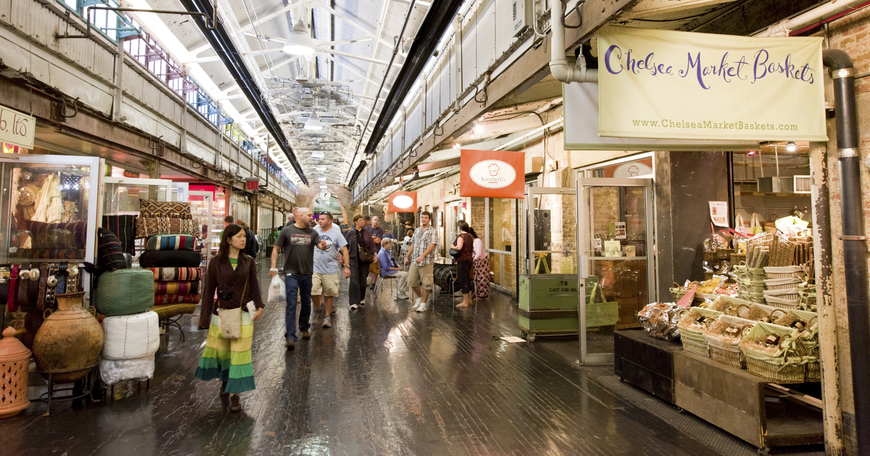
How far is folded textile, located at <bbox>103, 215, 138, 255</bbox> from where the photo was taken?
564cm

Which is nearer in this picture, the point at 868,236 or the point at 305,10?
the point at 868,236

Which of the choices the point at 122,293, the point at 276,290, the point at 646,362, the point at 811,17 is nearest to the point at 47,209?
the point at 122,293

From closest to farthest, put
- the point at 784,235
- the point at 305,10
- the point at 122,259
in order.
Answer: the point at 784,235
the point at 122,259
the point at 305,10

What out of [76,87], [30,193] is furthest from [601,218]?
[76,87]

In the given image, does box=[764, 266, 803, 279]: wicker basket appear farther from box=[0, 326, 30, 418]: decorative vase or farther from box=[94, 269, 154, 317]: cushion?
box=[0, 326, 30, 418]: decorative vase

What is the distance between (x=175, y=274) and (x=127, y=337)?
1.79 meters

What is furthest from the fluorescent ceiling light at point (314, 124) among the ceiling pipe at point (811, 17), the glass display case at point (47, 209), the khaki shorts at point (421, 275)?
the ceiling pipe at point (811, 17)

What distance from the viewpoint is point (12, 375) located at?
3375 mm

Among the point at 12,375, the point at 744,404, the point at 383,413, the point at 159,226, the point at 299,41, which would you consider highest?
the point at 299,41

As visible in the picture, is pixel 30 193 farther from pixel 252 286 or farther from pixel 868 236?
pixel 868 236

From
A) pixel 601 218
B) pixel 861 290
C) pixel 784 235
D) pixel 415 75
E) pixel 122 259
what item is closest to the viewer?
pixel 861 290

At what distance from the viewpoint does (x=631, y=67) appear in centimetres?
278

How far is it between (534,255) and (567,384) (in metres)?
2.36

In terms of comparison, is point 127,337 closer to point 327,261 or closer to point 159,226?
point 159,226
